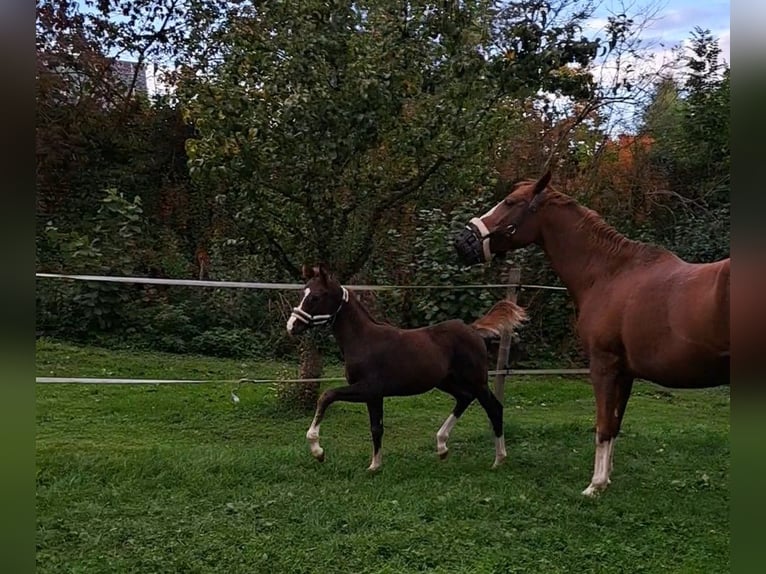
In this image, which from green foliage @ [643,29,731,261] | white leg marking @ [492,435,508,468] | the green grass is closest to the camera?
the green grass

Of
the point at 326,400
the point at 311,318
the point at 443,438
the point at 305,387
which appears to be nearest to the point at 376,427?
the point at 326,400

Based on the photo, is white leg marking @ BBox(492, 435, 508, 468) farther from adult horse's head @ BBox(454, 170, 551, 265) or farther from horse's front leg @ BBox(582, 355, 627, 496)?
adult horse's head @ BBox(454, 170, 551, 265)

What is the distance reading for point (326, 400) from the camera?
3.83 m

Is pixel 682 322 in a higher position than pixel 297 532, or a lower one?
higher

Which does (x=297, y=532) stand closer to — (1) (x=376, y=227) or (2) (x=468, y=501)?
(2) (x=468, y=501)

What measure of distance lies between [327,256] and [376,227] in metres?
0.54

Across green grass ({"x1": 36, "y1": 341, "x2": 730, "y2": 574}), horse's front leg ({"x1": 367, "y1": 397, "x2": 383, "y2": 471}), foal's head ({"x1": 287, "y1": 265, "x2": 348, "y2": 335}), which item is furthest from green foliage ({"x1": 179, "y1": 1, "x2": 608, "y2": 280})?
horse's front leg ({"x1": 367, "y1": 397, "x2": 383, "y2": 471})

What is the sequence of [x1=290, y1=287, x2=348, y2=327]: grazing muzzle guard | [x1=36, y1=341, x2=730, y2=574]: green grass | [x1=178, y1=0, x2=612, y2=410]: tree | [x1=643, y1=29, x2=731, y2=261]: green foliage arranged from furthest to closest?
[x1=643, y1=29, x2=731, y2=261]: green foliage, [x1=178, y1=0, x2=612, y2=410]: tree, [x1=290, y1=287, x2=348, y2=327]: grazing muzzle guard, [x1=36, y1=341, x2=730, y2=574]: green grass

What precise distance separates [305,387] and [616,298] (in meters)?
3.08

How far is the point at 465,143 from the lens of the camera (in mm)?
5301

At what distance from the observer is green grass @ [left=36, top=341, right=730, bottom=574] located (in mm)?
2836

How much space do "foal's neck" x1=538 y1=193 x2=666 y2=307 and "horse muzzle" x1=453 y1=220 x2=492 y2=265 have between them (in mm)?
362

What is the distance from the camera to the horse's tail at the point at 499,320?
14.6 feet
